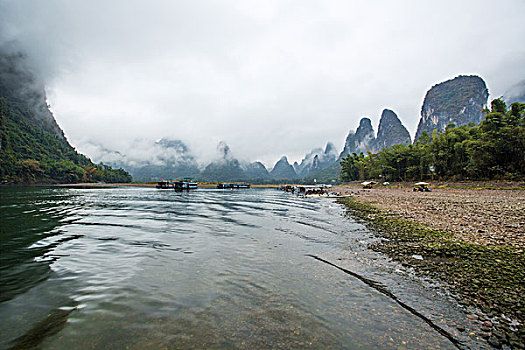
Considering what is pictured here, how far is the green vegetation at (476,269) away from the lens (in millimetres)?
5531

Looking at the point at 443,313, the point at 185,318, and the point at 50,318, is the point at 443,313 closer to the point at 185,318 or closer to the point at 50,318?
the point at 185,318

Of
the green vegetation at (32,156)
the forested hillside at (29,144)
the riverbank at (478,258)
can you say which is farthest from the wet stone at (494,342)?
the green vegetation at (32,156)

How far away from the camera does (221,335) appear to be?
4.99 m

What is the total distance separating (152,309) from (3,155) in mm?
167452

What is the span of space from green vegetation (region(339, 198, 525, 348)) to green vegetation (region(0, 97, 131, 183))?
16161cm

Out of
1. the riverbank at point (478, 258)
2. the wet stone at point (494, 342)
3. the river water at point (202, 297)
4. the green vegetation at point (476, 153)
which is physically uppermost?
the green vegetation at point (476, 153)

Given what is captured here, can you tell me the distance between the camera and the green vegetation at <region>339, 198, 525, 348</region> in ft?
18.1

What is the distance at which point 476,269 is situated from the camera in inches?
316

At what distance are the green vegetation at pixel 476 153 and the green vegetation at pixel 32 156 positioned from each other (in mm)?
174195

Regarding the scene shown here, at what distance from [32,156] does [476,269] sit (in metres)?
197

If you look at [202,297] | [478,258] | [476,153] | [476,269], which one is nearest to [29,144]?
[202,297]

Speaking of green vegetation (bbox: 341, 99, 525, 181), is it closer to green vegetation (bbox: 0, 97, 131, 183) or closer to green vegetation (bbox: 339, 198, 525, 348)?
green vegetation (bbox: 339, 198, 525, 348)

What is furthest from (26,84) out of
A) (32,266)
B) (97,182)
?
(32,266)

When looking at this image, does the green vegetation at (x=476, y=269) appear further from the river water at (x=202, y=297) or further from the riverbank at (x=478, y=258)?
the river water at (x=202, y=297)
